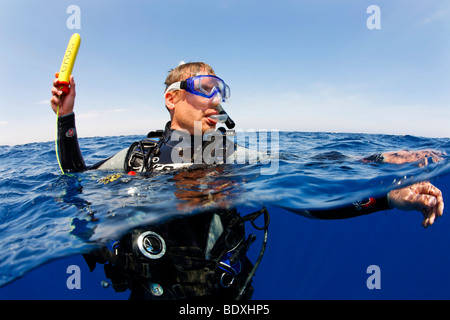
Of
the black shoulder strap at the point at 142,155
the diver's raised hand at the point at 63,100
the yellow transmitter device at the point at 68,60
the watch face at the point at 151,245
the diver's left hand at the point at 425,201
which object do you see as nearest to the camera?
the diver's left hand at the point at 425,201

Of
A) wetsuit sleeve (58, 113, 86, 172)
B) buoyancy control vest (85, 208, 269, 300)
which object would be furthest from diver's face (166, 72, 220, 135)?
buoyancy control vest (85, 208, 269, 300)

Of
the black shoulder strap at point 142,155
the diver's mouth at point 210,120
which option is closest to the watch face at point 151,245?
the black shoulder strap at point 142,155

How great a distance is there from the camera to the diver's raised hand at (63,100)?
8.41ft

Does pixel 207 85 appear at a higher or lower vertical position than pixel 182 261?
higher

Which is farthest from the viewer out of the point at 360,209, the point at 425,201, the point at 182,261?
the point at 360,209

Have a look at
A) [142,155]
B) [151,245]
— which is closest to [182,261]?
[151,245]

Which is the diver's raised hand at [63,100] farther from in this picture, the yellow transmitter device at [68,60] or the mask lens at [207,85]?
the mask lens at [207,85]

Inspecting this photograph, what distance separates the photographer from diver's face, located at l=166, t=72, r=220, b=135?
3.43 meters

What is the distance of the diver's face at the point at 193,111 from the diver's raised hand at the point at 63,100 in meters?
1.38

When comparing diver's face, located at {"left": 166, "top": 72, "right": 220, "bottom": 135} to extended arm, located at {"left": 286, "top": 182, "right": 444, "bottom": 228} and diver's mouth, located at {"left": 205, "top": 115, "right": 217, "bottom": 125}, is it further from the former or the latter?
extended arm, located at {"left": 286, "top": 182, "right": 444, "bottom": 228}

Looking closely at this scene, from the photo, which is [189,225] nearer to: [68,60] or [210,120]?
[210,120]

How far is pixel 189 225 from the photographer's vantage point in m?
2.55

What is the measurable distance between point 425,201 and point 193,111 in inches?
117
